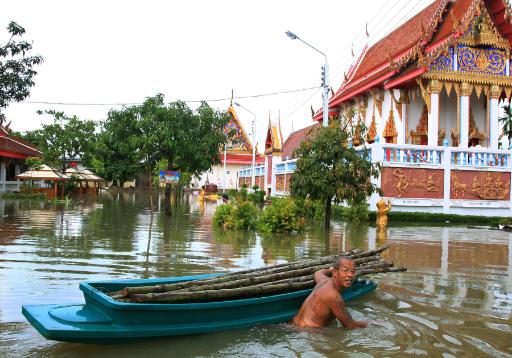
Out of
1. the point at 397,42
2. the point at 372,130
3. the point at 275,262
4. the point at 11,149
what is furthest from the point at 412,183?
the point at 11,149

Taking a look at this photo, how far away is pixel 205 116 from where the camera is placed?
1709 centimetres

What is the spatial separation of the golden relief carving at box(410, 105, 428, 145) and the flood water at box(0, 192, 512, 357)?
864 centimetres

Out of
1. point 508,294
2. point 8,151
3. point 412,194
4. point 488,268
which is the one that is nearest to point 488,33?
point 412,194

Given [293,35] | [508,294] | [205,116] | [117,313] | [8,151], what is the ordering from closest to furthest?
[117,313] < [508,294] < [205,116] < [293,35] < [8,151]

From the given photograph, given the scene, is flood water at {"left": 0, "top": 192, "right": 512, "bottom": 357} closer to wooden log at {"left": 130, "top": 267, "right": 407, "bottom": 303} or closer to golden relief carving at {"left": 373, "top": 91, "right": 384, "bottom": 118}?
wooden log at {"left": 130, "top": 267, "right": 407, "bottom": 303}

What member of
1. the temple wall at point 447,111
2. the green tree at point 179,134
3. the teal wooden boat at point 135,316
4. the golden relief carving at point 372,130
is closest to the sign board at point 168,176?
the green tree at point 179,134

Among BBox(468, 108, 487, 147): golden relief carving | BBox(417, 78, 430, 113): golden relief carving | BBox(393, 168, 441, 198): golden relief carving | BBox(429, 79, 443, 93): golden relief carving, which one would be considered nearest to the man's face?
BBox(393, 168, 441, 198): golden relief carving

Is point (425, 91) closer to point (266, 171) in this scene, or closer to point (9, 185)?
point (266, 171)

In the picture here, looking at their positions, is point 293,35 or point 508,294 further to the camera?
point 293,35

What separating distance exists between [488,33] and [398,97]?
458cm

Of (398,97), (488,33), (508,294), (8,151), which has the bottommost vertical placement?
(508,294)

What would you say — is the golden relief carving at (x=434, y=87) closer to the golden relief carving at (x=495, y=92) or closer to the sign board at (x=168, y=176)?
the golden relief carving at (x=495, y=92)

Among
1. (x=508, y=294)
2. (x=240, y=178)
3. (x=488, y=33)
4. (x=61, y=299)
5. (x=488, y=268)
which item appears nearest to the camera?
(x=61, y=299)

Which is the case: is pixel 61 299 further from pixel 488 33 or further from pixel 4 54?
pixel 488 33
